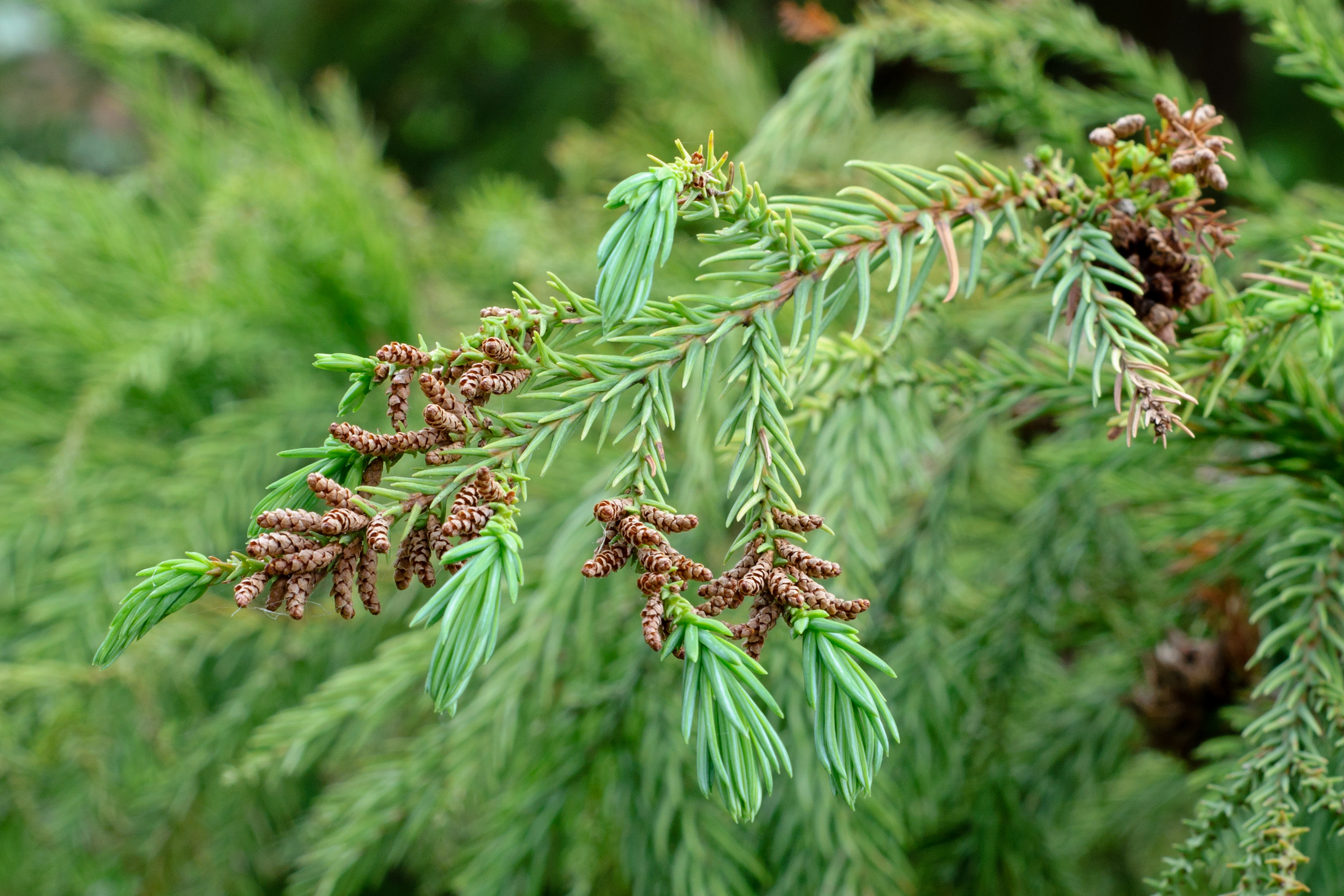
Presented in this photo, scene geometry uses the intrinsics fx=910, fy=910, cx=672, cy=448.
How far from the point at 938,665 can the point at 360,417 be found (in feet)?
2.18

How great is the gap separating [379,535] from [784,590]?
0.14 meters

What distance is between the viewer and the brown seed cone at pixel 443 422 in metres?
0.34

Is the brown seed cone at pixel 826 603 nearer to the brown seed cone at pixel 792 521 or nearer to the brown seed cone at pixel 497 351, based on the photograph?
the brown seed cone at pixel 792 521

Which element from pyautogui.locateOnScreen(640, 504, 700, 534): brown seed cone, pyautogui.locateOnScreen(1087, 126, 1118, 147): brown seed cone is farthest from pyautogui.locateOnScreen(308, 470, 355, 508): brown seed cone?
pyautogui.locateOnScreen(1087, 126, 1118, 147): brown seed cone

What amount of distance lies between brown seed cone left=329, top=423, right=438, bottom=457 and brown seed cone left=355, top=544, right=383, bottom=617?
39 millimetres

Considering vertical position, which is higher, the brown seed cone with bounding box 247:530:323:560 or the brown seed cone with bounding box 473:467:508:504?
the brown seed cone with bounding box 473:467:508:504

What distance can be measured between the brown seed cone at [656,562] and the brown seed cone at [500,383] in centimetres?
8

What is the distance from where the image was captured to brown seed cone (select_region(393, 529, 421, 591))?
1.07ft

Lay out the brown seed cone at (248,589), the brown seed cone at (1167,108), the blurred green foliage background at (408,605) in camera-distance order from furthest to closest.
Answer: the blurred green foliage background at (408,605) → the brown seed cone at (1167,108) → the brown seed cone at (248,589)

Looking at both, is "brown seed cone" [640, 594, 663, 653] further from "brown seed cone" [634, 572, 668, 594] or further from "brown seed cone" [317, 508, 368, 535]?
"brown seed cone" [317, 508, 368, 535]

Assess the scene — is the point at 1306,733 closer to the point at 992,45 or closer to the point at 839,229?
the point at 839,229

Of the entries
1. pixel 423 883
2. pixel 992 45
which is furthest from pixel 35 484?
pixel 992 45

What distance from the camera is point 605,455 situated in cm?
92

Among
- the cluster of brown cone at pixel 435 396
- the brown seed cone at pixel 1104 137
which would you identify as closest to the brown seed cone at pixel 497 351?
the cluster of brown cone at pixel 435 396
